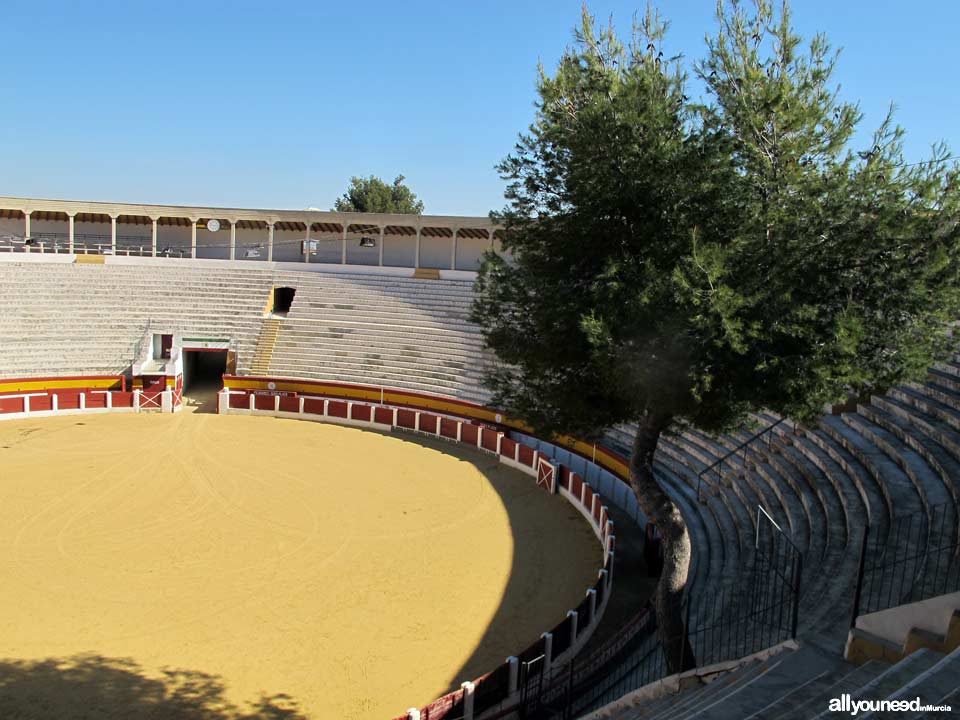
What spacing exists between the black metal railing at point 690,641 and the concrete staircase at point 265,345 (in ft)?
67.7

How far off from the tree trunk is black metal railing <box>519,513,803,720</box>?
159 mm

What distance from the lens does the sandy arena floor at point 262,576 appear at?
930 cm

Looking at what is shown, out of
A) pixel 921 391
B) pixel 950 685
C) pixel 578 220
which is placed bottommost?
pixel 950 685

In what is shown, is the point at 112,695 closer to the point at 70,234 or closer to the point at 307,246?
the point at 307,246

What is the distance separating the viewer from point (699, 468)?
640 inches

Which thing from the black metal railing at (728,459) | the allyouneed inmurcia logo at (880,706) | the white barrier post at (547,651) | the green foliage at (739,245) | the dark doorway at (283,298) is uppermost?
the green foliage at (739,245)

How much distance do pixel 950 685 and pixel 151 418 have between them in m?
24.1

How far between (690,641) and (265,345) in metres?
23.2

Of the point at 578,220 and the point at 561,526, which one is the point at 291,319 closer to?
the point at 561,526

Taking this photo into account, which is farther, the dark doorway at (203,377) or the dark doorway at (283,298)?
the dark doorway at (283,298)

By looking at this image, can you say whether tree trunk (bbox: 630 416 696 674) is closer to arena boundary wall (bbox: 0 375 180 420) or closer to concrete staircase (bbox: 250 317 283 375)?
arena boundary wall (bbox: 0 375 180 420)

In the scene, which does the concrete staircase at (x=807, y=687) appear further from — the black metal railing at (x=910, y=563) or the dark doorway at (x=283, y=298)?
the dark doorway at (x=283, y=298)

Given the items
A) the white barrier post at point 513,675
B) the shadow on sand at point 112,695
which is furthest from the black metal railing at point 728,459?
the shadow on sand at point 112,695

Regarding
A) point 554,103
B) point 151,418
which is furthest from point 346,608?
point 151,418
